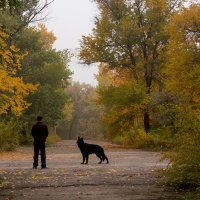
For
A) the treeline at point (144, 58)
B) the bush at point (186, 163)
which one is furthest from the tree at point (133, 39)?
the bush at point (186, 163)

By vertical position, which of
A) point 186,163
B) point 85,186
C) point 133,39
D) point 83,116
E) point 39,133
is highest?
point 133,39

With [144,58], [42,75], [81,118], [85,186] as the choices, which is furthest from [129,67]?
[81,118]

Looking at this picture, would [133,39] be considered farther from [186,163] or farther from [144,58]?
[186,163]

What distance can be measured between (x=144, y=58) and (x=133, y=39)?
2.12 meters

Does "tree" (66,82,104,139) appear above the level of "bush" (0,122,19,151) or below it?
above

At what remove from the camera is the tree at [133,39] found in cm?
3534

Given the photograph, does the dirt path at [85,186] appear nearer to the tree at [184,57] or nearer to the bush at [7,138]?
the tree at [184,57]

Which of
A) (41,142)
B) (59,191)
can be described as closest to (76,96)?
(41,142)

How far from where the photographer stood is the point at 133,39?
3547 cm

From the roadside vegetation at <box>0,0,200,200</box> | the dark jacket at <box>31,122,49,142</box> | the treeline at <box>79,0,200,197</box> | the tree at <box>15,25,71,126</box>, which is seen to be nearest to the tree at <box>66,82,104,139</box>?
the tree at <box>15,25,71,126</box>

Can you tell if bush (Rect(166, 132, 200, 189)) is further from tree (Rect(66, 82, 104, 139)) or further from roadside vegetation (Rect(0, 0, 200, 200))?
tree (Rect(66, 82, 104, 139))

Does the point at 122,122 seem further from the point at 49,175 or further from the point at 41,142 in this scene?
the point at 49,175

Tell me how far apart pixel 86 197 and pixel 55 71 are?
35.3m

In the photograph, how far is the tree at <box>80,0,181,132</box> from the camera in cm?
3534
